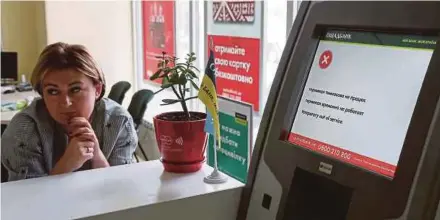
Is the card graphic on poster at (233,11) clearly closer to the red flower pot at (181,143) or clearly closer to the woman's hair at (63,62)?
the woman's hair at (63,62)

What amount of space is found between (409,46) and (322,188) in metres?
0.32

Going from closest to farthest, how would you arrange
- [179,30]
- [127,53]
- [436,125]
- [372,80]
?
[436,125] < [372,80] < [179,30] < [127,53]

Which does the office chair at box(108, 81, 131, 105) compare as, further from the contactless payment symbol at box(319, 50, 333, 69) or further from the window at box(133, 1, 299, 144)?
the contactless payment symbol at box(319, 50, 333, 69)

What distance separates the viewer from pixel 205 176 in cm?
128

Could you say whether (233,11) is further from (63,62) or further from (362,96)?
(362,96)

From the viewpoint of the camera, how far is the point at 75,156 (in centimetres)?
141

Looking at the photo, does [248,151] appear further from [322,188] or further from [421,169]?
[421,169]

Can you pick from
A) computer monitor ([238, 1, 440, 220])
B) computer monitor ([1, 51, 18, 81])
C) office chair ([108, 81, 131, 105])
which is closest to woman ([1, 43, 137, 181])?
computer monitor ([238, 1, 440, 220])

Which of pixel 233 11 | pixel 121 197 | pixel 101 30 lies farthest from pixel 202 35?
pixel 121 197

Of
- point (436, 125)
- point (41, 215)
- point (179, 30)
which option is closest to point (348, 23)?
point (436, 125)

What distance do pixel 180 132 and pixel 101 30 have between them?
3767 mm

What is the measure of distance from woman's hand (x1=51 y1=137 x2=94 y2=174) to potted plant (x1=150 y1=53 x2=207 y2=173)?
0.76 feet

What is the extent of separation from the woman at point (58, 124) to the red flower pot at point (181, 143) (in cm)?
25

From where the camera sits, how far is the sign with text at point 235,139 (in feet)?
4.27
